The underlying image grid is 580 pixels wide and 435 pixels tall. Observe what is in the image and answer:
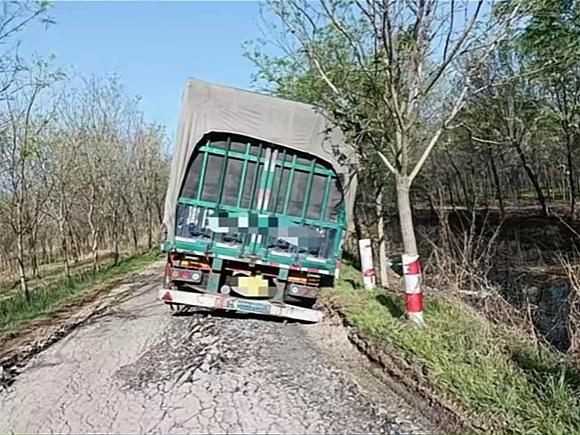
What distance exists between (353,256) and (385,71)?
42.2 ft

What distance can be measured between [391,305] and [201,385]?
190 inches

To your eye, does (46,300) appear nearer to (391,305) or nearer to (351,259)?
(391,305)

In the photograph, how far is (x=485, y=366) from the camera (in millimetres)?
5996

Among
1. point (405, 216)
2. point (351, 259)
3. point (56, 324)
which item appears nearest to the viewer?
point (405, 216)

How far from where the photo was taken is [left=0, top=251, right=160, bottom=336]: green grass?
34.4 feet

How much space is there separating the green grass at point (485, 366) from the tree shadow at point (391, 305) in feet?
0.22

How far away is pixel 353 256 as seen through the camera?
21531 millimetres

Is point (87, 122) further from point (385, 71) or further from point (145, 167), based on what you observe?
point (385, 71)

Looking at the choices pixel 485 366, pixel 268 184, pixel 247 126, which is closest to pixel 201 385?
pixel 485 366

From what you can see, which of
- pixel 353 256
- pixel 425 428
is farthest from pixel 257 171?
pixel 353 256

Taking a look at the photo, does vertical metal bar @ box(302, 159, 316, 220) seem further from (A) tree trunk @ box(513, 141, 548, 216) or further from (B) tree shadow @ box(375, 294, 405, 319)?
(A) tree trunk @ box(513, 141, 548, 216)

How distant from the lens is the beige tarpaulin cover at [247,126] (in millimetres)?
9453

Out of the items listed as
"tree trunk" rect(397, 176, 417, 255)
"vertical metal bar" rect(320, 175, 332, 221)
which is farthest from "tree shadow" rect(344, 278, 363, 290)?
"tree trunk" rect(397, 176, 417, 255)

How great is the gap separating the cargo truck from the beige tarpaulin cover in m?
0.01
